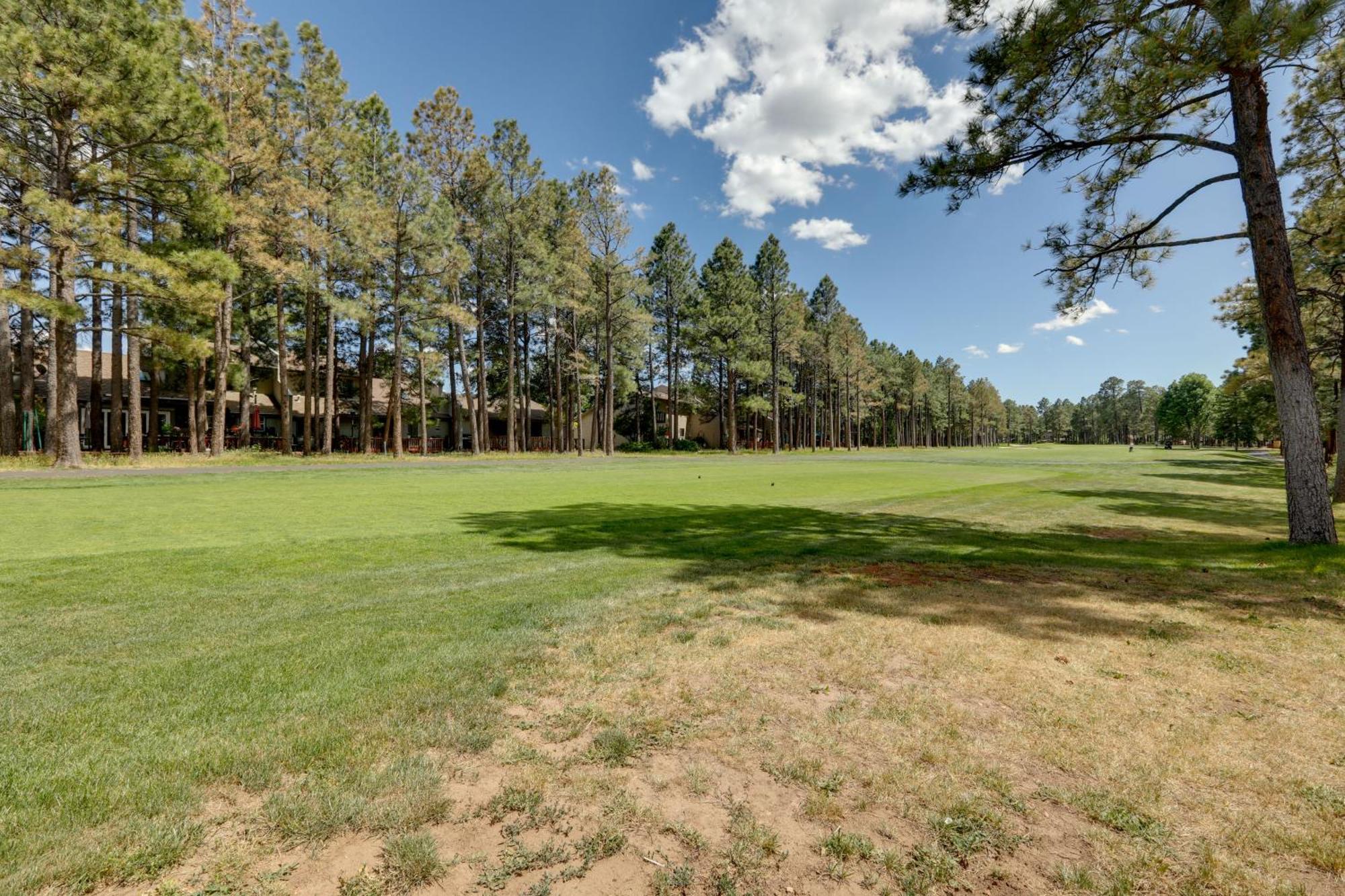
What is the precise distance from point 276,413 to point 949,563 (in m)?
52.9

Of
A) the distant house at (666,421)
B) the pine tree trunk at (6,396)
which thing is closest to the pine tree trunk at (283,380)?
the pine tree trunk at (6,396)

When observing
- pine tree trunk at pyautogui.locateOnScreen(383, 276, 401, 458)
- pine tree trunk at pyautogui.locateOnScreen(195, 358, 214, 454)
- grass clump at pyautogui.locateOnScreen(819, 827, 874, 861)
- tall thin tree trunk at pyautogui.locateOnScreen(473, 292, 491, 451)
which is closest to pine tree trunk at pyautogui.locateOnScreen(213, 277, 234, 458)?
pine tree trunk at pyautogui.locateOnScreen(195, 358, 214, 454)

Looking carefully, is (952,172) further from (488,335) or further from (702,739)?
(488,335)

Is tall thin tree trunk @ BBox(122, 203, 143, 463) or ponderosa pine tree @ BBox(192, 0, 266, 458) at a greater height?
ponderosa pine tree @ BBox(192, 0, 266, 458)

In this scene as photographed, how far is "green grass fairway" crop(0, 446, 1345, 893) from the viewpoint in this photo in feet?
7.67

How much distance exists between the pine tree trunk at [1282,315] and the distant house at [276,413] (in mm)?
33003

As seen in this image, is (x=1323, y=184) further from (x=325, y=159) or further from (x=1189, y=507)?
(x=325, y=159)

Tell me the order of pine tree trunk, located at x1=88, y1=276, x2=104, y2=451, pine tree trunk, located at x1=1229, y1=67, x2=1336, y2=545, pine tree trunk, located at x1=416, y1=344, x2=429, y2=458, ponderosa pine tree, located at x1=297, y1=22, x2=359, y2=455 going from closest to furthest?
pine tree trunk, located at x1=1229, y1=67, x2=1336, y2=545, pine tree trunk, located at x1=88, y1=276, x2=104, y2=451, ponderosa pine tree, located at x1=297, y1=22, x2=359, y2=455, pine tree trunk, located at x1=416, y1=344, x2=429, y2=458

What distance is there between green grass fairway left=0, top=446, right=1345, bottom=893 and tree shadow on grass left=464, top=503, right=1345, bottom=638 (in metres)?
0.06

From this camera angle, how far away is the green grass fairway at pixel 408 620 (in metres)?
2.34

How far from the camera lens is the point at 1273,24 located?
18.4ft

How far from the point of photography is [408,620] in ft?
15.9

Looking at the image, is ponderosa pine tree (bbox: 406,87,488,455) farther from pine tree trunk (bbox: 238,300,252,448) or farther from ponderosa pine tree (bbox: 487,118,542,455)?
pine tree trunk (bbox: 238,300,252,448)

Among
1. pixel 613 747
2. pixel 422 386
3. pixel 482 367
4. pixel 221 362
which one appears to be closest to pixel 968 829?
pixel 613 747
